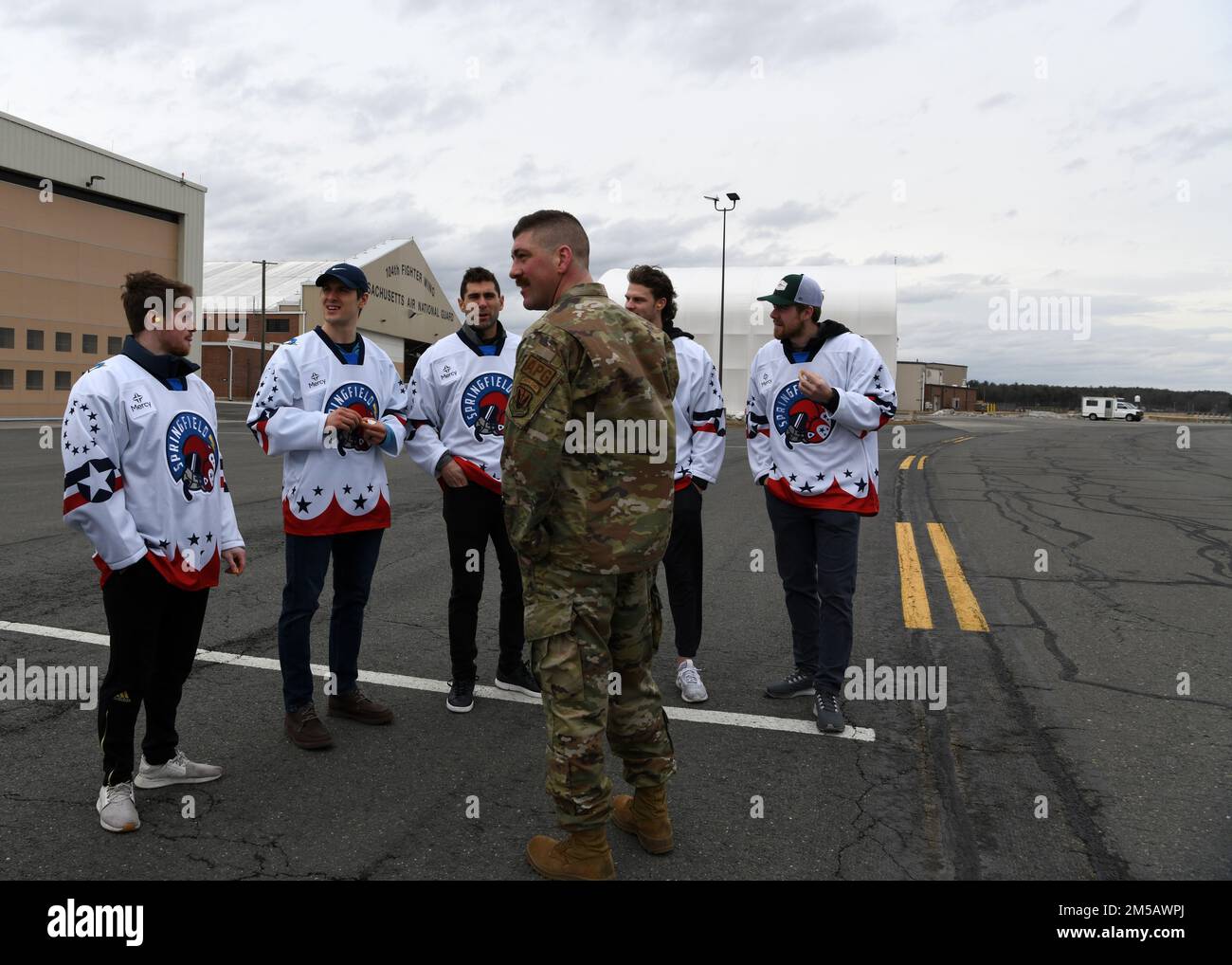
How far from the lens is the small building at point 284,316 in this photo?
162 ft

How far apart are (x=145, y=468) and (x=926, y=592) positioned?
207 inches

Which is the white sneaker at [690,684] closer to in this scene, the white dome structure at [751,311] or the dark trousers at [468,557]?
the dark trousers at [468,557]

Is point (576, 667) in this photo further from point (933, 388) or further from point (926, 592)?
point (933, 388)

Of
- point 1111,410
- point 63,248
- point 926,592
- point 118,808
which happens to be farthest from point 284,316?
point 1111,410

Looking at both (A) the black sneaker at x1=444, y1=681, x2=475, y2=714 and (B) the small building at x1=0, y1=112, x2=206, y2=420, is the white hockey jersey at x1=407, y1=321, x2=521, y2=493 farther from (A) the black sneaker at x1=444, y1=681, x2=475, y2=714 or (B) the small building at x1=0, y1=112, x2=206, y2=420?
(B) the small building at x1=0, y1=112, x2=206, y2=420

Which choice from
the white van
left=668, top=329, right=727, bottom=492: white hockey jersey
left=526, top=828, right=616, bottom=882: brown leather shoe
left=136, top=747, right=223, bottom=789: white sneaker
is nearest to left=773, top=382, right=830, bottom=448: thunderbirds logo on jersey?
left=668, top=329, right=727, bottom=492: white hockey jersey

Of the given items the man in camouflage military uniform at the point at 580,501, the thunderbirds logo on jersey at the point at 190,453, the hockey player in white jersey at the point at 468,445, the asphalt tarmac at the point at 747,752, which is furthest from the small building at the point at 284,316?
the man in camouflage military uniform at the point at 580,501

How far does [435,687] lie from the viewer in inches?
170

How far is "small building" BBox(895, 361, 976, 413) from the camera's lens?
267 feet
